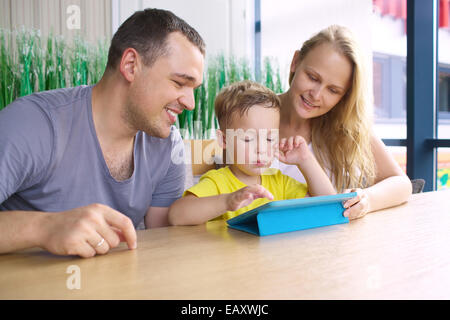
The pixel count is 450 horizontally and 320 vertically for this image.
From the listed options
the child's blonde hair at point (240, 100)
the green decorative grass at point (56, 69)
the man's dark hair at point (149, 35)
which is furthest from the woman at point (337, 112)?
the green decorative grass at point (56, 69)

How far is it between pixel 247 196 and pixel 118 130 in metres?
0.51

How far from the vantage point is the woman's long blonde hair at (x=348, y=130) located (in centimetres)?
156

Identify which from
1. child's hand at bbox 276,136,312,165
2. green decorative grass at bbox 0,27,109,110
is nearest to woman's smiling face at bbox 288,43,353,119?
child's hand at bbox 276,136,312,165

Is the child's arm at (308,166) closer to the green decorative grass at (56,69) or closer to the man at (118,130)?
the man at (118,130)

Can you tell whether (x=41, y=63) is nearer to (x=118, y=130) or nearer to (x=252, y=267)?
(x=118, y=130)

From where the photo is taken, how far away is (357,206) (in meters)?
1.06

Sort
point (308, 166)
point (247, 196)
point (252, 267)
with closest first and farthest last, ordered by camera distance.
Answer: point (252, 267) < point (247, 196) < point (308, 166)

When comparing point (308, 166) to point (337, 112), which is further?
point (337, 112)

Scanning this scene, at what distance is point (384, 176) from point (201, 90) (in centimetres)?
192

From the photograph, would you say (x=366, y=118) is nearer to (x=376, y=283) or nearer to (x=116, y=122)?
(x=116, y=122)

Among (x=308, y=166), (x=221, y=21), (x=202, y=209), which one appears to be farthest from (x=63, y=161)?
(x=221, y=21)
